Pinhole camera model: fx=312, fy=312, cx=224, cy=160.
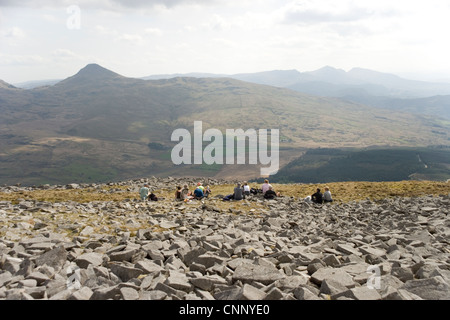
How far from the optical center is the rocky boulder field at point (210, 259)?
26.6 ft

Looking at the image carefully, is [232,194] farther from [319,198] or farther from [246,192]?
[319,198]

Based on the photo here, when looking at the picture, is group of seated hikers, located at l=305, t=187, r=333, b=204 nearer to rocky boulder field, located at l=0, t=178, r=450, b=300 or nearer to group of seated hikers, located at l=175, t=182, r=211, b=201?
rocky boulder field, located at l=0, t=178, r=450, b=300

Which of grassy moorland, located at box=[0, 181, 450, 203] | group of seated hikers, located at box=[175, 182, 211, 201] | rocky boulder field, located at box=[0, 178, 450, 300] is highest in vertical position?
rocky boulder field, located at box=[0, 178, 450, 300]

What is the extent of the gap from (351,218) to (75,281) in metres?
19.0

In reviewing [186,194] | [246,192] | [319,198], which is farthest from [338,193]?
[186,194]

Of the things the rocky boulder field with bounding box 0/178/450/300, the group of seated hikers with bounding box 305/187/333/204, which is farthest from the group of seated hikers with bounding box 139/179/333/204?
the rocky boulder field with bounding box 0/178/450/300

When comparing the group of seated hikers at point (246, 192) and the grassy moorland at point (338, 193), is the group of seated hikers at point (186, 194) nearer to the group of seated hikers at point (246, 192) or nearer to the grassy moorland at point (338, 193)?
the grassy moorland at point (338, 193)

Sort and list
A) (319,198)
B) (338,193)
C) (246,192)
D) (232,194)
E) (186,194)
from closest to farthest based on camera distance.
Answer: (186,194) → (319,198) → (232,194) → (246,192) → (338,193)

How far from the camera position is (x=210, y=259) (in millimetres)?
10680

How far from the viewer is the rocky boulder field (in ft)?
26.6

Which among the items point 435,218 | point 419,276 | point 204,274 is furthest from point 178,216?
point 435,218

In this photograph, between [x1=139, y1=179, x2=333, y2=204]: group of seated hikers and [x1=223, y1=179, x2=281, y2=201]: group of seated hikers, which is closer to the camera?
[x1=139, y1=179, x2=333, y2=204]: group of seated hikers

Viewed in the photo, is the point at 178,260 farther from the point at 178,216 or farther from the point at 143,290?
the point at 178,216

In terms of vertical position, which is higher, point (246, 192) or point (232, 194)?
point (232, 194)
